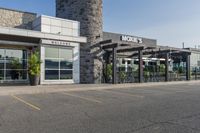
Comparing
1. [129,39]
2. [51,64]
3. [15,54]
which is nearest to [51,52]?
[51,64]

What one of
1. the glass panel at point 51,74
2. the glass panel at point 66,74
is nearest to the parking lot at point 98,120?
the glass panel at point 51,74

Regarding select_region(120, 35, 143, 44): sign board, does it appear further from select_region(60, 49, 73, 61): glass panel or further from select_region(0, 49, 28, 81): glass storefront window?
select_region(0, 49, 28, 81): glass storefront window

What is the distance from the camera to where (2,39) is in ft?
63.3

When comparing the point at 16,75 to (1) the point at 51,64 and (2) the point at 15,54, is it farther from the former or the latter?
(1) the point at 51,64

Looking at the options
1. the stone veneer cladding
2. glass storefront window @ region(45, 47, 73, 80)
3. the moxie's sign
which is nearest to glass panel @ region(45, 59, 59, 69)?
glass storefront window @ region(45, 47, 73, 80)

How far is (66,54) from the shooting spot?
857 inches

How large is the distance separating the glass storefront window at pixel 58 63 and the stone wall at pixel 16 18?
4485 mm

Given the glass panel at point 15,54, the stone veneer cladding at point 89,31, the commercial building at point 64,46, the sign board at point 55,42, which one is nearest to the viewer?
the sign board at point 55,42

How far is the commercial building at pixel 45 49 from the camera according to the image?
20.3 m

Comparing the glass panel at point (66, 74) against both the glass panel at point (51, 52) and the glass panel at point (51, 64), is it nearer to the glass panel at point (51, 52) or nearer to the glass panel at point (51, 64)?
the glass panel at point (51, 64)

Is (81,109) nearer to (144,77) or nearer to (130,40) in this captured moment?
(144,77)

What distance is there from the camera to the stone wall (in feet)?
73.8

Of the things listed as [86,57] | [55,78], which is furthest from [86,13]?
[55,78]

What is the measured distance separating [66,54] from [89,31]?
332 centimetres
